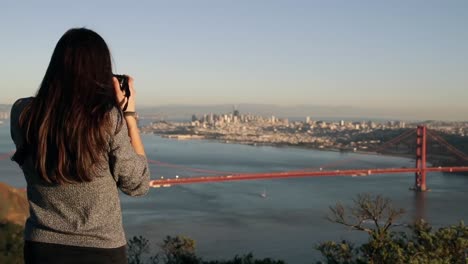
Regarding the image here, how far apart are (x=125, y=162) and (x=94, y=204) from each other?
0.03 metres

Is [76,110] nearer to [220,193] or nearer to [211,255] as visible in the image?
[211,255]

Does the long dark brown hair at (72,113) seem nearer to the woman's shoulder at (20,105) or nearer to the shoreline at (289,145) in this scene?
the woman's shoulder at (20,105)

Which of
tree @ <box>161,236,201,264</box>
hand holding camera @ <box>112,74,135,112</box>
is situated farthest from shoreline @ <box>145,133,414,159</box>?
hand holding camera @ <box>112,74,135,112</box>

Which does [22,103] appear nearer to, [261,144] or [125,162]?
[125,162]

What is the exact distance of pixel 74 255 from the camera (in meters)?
0.42

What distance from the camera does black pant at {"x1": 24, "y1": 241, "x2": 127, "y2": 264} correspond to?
1.37ft

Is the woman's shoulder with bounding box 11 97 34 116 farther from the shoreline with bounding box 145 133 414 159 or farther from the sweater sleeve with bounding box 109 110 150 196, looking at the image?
the shoreline with bounding box 145 133 414 159

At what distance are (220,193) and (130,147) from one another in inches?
454

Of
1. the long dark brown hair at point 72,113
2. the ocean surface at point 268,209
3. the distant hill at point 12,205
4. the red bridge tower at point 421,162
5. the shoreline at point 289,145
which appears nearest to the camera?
the long dark brown hair at point 72,113

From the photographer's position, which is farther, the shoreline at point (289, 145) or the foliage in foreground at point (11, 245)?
the shoreline at point (289, 145)

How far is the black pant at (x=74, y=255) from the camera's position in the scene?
0.42 m

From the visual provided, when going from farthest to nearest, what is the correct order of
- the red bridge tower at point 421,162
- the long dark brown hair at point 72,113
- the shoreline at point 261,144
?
the shoreline at point 261,144
the red bridge tower at point 421,162
the long dark brown hair at point 72,113

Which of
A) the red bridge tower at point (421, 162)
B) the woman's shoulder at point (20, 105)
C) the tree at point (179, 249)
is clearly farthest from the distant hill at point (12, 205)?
the red bridge tower at point (421, 162)

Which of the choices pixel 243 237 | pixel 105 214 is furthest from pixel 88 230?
pixel 243 237
